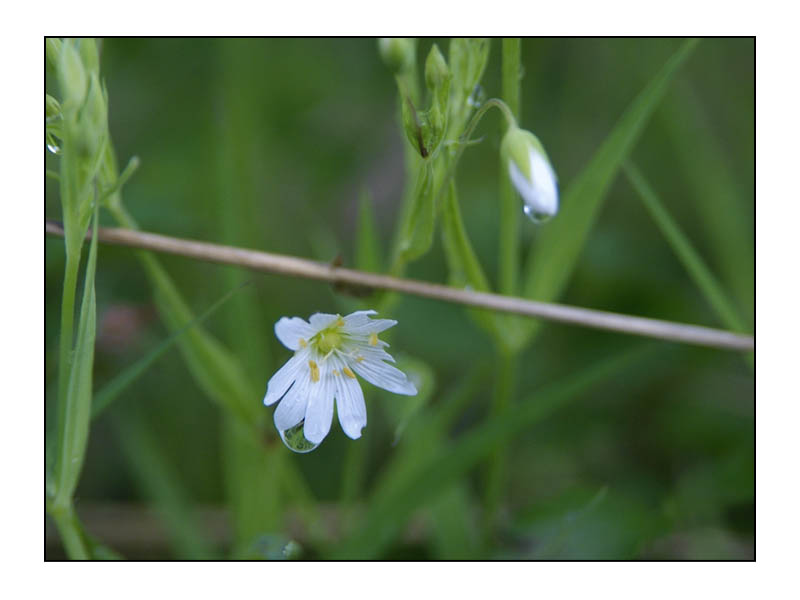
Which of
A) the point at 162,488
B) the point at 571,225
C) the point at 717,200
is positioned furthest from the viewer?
the point at 717,200

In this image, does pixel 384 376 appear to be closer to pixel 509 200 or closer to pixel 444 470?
pixel 444 470

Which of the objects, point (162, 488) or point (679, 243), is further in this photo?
point (162, 488)

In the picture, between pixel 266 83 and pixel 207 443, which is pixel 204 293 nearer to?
pixel 207 443

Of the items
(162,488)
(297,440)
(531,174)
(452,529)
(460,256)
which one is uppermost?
(531,174)

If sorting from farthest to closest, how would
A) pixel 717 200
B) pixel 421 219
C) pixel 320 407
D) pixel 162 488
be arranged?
pixel 717 200 < pixel 162 488 < pixel 421 219 < pixel 320 407

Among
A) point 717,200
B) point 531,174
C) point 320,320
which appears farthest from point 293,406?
point 717,200

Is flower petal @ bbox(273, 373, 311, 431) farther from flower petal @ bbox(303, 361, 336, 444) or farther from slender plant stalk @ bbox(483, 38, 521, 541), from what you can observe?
slender plant stalk @ bbox(483, 38, 521, 541)

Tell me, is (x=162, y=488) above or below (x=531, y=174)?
below
